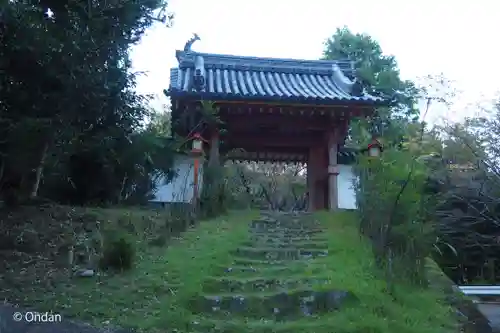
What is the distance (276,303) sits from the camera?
201 inches

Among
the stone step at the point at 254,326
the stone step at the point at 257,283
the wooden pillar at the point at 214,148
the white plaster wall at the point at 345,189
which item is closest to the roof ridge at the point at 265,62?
the white plaster wall at the point at 345,189

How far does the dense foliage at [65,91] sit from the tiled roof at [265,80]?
5.38ft

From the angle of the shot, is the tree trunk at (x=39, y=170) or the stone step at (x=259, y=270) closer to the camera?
the stone step at (x=259, y=270)

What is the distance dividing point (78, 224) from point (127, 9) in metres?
3.43

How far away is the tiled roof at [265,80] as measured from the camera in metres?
10.4

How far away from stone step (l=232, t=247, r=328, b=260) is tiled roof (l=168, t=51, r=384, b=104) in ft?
13.6

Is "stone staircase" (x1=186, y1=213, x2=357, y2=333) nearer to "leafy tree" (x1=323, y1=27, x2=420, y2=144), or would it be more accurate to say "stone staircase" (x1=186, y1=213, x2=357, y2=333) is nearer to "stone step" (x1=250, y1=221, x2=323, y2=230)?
"stone step" (x1=250, y1=221, x2=323, y2=230)

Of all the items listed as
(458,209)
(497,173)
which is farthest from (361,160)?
(458,209)

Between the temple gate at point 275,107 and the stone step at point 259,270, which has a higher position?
the temple gate at point 275,107

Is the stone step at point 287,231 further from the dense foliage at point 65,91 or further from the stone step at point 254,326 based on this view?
the stone step at point 254,326

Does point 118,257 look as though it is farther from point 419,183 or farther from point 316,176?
point 316,176

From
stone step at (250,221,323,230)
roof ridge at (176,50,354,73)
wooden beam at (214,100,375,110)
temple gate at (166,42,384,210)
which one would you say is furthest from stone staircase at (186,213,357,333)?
roof ridge at (176,50,354,73)

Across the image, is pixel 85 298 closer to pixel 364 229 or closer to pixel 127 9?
pixel 364 229

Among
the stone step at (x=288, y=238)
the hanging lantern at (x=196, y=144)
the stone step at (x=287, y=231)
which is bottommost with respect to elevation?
the stone step at (x=288, y=238)
